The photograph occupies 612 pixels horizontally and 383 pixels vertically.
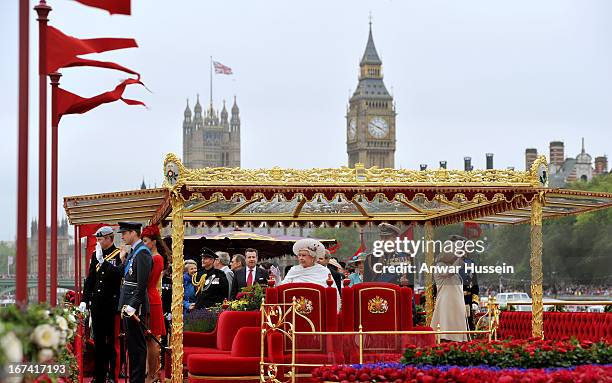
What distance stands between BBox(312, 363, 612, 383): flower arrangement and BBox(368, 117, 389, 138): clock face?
7038 inches

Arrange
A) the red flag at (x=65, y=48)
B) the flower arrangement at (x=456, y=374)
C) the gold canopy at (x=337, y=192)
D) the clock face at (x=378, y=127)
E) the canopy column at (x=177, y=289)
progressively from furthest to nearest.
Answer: the clock face at (x=378, y=127), the gold canopy at (x=337, y=192), the canopy column at (x=177, y=289), the red flag at (x=65, y=48), the flower arrangement at (x=456, y=374)

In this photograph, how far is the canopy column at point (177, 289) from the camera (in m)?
13.5

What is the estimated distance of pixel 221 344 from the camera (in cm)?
1371

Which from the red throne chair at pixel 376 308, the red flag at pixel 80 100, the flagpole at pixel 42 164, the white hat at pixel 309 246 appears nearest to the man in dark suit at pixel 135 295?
the red flag at pixel 80 100

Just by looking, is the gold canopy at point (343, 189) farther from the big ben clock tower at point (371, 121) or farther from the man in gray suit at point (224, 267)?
the big ben clock tower at point (371, 121)

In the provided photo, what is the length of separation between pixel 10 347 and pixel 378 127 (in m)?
185

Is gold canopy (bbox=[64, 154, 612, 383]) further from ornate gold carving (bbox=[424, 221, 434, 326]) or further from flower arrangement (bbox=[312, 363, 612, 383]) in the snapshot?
flower arrangement (bbox=[312, 363, 612, 383])

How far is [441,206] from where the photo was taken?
60.2 feet

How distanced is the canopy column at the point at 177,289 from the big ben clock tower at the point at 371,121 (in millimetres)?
171739

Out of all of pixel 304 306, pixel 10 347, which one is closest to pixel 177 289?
pixel 304 306

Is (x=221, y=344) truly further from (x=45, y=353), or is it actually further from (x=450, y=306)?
(x=45, y=353)

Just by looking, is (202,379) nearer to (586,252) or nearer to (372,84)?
(586,252)

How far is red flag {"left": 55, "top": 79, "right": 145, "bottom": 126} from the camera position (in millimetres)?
13055

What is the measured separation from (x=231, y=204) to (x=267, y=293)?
20.8 feet
